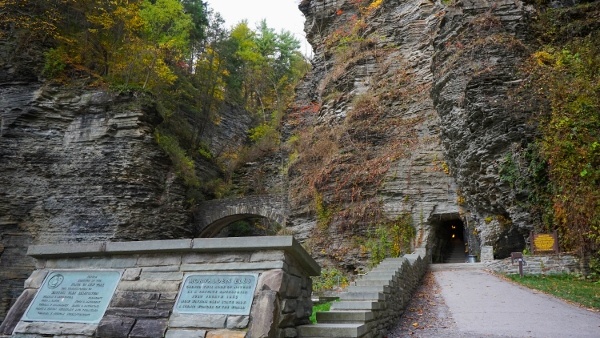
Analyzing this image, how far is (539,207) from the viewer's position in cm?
1341

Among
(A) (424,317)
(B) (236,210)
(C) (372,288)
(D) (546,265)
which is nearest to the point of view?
(C) (372,288)

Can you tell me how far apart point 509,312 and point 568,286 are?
3552 mm

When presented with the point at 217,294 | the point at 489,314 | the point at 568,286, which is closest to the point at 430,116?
the point at 568,286

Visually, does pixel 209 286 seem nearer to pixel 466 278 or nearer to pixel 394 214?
pixel 466 278

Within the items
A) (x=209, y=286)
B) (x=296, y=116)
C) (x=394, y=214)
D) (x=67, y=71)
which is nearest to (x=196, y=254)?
(x=209, y=286)

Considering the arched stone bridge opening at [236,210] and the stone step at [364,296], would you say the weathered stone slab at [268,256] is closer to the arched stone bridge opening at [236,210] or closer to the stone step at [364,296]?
the stone step at [364,296]

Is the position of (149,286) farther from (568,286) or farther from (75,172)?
(75,172)

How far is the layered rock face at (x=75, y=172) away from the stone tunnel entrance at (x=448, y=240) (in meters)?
11.8

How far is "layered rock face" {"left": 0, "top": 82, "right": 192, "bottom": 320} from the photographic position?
18188 mm

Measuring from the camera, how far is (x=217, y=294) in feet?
14.5

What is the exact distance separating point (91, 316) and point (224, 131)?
2650cm

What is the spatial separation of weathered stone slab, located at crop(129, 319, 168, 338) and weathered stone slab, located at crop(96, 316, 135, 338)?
0.24ft

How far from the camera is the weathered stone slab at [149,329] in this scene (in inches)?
170

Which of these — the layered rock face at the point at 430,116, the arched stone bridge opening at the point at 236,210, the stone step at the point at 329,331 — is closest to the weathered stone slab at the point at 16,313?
the stone step at the point at 329,331
